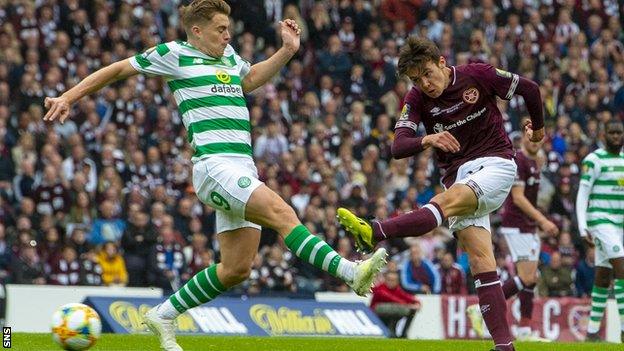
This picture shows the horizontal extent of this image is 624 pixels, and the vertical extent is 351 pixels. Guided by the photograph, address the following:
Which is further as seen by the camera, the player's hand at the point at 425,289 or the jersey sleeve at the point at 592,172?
the player's hand at the point at 425,289

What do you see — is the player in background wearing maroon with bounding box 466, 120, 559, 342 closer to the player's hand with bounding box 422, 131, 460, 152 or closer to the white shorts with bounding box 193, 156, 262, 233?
the player's hand with bounding box 422, 131, 460, 152

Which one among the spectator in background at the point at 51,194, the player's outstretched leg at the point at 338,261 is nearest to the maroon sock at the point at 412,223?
the player's outstretched leg at the point at 338,261

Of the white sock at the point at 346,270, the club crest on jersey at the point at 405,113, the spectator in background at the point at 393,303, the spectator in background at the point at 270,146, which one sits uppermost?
the club crest on jersey at the point at 405,113

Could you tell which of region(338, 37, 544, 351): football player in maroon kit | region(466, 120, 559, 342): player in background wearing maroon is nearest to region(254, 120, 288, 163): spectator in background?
region(466, 120, 559, 342): player in background wearing maroon

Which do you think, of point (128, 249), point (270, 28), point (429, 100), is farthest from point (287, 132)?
point (429, 100)

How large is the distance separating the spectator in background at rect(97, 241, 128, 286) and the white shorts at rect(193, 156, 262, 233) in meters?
9.17

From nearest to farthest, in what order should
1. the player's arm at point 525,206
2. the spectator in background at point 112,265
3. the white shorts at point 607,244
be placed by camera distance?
the player's arm at point 525,206 → the white shorts at point 607,244 → the spectator in background at point 112,265

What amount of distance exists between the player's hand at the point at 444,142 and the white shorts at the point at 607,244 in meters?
6.28

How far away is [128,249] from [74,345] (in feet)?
30.4

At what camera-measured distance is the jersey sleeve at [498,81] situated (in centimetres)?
1036

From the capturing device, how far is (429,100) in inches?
410

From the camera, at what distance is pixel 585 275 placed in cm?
2208

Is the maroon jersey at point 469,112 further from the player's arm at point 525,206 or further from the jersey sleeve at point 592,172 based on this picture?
the jersey sleeve at point 592,172

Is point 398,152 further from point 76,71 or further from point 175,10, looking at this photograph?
point 175,10
